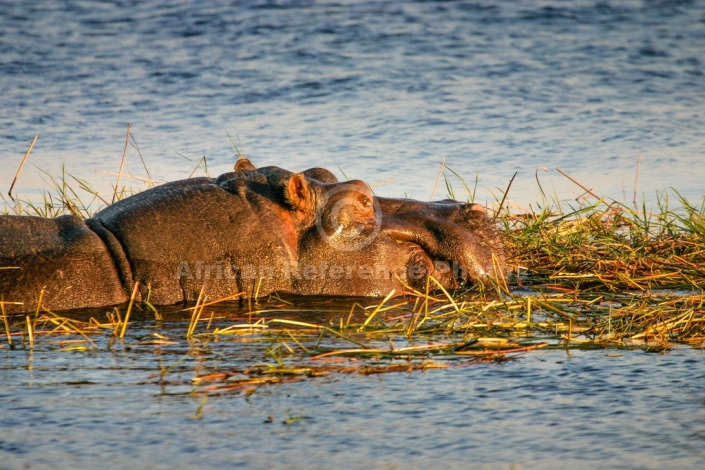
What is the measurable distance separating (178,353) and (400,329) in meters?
1.01

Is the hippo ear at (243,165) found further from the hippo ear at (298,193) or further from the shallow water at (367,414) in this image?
the shallow water at (367,414)

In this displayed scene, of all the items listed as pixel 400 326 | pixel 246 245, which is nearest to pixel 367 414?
pixel 400 326

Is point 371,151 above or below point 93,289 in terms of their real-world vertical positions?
above

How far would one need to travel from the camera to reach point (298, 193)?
5.05m

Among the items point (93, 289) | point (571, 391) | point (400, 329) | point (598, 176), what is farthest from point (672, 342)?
point (598, 176)

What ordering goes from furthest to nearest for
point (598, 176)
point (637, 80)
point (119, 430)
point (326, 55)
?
point (326, 55) → point (637, 80) → point (598, 176) → point (119, 430)

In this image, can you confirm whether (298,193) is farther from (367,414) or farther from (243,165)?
(367,414)

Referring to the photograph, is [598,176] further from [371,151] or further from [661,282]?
[661,282]

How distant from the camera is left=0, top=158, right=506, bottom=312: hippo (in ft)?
15.6

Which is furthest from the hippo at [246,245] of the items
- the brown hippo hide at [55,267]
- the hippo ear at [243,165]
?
the hippo ear at [243,165]

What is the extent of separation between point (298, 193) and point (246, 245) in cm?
40

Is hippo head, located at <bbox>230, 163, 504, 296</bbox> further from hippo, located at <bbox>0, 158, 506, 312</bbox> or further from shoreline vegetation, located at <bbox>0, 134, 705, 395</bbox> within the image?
shoreline vegetation, located at <bbox>0, 134, 705, 395</bbox>

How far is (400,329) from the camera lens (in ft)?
14.0

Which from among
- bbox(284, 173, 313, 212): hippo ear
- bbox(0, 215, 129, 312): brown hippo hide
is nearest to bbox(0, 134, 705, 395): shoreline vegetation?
bbox(0, 215, 129, 312): brown hippo hide
